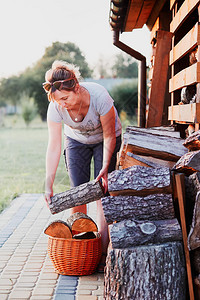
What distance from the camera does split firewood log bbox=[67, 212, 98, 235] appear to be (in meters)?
3.09

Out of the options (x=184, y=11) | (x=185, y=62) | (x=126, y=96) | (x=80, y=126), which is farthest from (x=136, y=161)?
(x=126, y=96)

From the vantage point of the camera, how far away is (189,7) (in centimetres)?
278

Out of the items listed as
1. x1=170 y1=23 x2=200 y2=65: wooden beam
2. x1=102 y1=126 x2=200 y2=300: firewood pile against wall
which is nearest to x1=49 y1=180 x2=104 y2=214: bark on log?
x1=102 y1=126 x2=200 y2=300: firewood pile against wall

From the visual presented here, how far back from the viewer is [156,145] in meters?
2.75

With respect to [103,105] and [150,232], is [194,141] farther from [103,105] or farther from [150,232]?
[103,105]

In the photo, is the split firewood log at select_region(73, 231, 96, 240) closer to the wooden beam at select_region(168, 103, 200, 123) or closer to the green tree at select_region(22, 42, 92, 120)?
the wooden beam at select_region(168, 103, 200, 123)

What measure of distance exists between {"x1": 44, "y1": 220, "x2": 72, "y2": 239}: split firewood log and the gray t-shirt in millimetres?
639

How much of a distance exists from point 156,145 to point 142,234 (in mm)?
783

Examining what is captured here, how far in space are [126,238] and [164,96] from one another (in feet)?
7.58

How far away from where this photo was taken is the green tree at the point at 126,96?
11.2 m

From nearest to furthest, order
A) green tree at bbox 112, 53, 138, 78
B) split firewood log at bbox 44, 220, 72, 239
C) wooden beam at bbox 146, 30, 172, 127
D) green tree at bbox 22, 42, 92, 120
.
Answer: split firewood log at bbox 44, 220, 72, 239 → wooden beam at bbox 146, 30, 172, 127 → green tree at bbox 22, 42, 92, 120 → green tree at bbox 112, 53, 138, 78

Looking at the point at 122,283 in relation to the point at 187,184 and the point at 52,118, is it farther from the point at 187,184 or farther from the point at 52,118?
the point at 52,118

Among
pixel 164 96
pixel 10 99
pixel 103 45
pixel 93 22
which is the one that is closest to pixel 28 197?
pixel 164 96

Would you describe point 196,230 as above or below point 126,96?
below
